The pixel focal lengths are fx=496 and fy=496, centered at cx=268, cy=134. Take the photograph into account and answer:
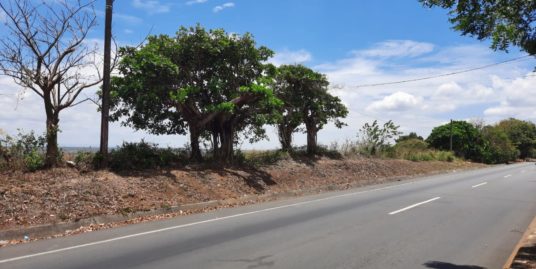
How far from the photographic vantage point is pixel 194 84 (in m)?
19.4

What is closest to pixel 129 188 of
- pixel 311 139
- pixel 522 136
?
pixel 311 139

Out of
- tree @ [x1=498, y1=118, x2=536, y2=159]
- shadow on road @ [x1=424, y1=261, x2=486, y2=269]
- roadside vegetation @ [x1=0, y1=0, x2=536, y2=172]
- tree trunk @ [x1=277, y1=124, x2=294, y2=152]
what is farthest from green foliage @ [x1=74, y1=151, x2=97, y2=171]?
tree @ [x1=498, y1=118, x2=536, y2=159]

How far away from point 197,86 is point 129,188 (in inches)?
245

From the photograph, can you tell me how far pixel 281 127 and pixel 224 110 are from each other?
8.10 meters

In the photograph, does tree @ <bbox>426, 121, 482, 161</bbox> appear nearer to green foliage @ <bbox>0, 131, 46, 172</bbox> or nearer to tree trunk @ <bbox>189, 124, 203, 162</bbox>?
tree trunk @ <bbox>189, 124, 203, 162</bbox>

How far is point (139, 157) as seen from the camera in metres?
16.8

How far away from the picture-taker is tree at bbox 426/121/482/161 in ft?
193

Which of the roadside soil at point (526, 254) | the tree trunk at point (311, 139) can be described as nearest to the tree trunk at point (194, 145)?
the tree trunk at point (311, 139)

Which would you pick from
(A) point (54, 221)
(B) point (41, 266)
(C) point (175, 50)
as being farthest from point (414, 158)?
(B) point (41, 266)

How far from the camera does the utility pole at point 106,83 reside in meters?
15.4

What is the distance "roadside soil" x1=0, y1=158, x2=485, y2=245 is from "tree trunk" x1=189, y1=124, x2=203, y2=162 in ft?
4.00

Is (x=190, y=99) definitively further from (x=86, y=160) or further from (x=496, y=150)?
(x=496, y=150)

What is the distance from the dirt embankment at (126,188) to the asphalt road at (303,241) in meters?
1.64

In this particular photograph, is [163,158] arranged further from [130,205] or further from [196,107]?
[130,205]
